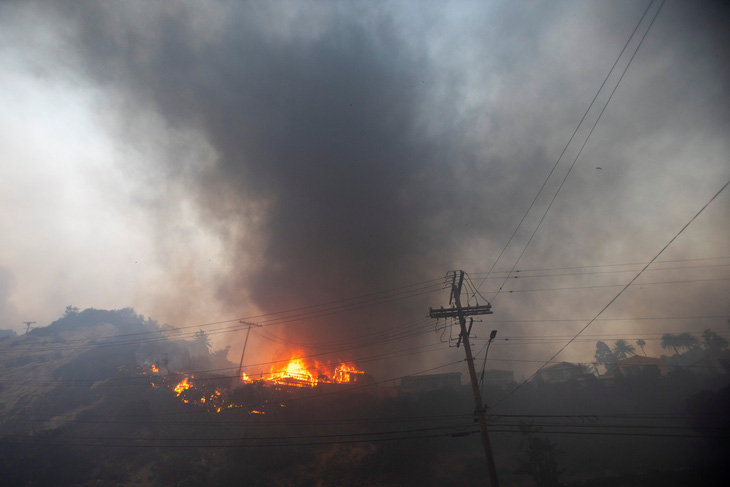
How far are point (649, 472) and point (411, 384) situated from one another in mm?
36989

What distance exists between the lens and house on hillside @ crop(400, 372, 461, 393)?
61469 mm

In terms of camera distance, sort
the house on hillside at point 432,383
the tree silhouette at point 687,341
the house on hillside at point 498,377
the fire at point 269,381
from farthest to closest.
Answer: the tree silhouette at point 687,341 < the house on hillside at point 498,377 < the house on hillside at point 432,383 < the fire at point 269,381

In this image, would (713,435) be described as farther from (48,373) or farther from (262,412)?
(48,373)

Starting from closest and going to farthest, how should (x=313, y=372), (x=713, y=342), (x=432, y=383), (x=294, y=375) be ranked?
1. (x=432, y=383)
2. (x=294, y=375)
3. (x=313, y=372)
4. (x=713, y=342)

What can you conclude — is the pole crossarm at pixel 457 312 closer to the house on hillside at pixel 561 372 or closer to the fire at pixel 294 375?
the fire at pixel 294 375

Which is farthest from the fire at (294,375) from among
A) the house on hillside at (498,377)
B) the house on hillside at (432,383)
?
the house on hillside at (498,377)

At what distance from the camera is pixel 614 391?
55.6 meters

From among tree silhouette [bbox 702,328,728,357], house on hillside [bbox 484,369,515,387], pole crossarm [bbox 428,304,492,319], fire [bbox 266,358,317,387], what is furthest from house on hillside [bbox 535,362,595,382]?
pole crossarm [bbox 428,304,492,319]

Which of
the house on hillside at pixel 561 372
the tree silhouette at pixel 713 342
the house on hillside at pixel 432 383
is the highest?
the tree silhouette at pixel 713 342

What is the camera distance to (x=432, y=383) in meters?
62.5

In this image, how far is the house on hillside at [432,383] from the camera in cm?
6147

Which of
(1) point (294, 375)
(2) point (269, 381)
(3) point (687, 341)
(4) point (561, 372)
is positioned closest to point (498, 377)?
(4) point (561, 372)

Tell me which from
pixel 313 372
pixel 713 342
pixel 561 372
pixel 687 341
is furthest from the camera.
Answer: pixel 687 341

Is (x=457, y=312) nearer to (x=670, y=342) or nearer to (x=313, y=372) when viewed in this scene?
(x=313, y=372)
